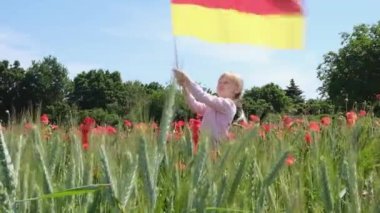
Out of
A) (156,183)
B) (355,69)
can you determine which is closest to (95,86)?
(355,69)

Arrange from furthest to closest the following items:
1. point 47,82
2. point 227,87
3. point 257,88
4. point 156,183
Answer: point 47,82 < point 257,88 < point 227,87 < point 156,183

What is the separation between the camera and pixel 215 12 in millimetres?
2154

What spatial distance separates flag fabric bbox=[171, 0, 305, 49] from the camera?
Result: 194 centimetres

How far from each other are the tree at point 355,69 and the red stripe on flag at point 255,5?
48109mm

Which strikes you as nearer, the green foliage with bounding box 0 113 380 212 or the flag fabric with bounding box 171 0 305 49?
the green foliage with bounding box 0 113 380 212

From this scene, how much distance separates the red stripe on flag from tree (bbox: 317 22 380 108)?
158 feet

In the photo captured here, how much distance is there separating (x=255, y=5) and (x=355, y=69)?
5275 cm

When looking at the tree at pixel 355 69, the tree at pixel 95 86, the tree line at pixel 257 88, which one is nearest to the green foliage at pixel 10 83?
the tree line at pixel 257 88

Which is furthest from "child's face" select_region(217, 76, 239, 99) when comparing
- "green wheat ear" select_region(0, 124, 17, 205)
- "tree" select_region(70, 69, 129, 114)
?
"tree" select_region(70, 69, 129, 114)

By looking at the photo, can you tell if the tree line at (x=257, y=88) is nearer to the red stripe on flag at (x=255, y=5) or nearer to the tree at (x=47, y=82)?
the tree at (x=47, y=82)

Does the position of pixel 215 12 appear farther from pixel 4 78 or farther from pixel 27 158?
pixel 4 78

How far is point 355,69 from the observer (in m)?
53.5

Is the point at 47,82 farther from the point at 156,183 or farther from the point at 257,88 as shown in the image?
the point at 156,183

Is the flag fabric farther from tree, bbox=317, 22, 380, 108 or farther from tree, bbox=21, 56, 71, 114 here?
tree, bbox=21, 56, 71, 114
